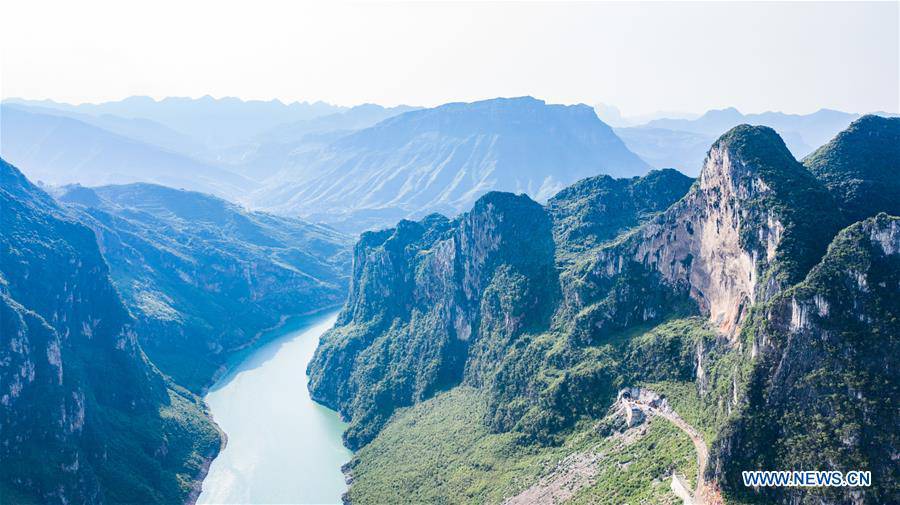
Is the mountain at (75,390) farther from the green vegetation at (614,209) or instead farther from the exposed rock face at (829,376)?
the exposed rock face at (829,376)

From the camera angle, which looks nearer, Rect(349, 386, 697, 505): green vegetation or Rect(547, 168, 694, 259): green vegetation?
Rect(349, 386, 697, 505): green vegetation

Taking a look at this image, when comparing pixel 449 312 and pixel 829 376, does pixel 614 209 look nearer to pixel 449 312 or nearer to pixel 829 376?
pixel 449 312

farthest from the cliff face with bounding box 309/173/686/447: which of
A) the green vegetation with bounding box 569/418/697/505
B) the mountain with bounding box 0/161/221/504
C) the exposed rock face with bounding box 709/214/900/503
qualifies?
the exposed rock face with bounding box 709/214/900/503

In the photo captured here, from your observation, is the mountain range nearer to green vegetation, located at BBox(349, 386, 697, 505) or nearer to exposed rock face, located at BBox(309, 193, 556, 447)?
exposed rock face, located at BBox(309, 193, 556, 447)

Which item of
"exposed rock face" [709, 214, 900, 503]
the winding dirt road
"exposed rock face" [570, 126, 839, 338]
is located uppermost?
"exposed rock face" [570, 126, 839, 338]

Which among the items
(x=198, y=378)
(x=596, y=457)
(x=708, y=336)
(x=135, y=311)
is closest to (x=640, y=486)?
(x=596, y=457)

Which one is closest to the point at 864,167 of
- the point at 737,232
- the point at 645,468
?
the point at 737,232

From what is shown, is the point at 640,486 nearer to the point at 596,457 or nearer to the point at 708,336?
the point at 596,457
